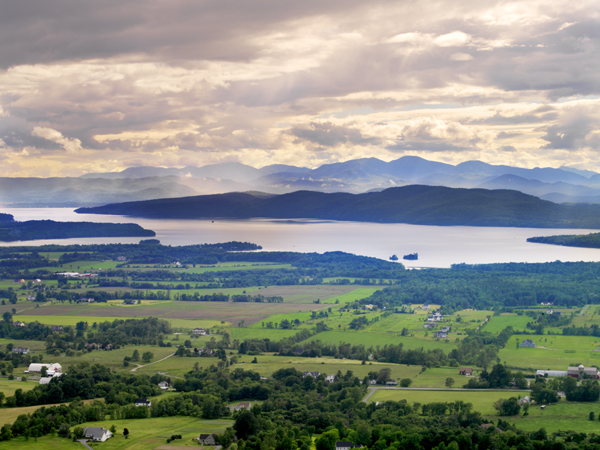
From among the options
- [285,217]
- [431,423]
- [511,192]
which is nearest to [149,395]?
[431,423]

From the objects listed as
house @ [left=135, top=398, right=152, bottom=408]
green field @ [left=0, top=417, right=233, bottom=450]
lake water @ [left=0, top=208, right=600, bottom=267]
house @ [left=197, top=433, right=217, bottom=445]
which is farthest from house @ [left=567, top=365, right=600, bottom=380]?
lake water @ [left=0, top=208, right=600, bottom=267]

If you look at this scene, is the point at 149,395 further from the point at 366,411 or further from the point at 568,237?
the point at 568,237

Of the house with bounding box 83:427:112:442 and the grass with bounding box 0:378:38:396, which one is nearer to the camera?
the house with bounding box 83:427:112:442

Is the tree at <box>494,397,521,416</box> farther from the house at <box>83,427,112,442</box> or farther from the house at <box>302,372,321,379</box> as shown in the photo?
the house at <box>83,427,112,442</box>

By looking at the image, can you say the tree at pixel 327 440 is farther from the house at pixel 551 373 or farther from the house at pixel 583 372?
the house at pixel 583 372

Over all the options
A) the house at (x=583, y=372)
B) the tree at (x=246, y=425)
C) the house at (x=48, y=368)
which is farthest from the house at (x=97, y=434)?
the house at (x=583, y=372)

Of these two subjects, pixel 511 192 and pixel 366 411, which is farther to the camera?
pixel 511 192
